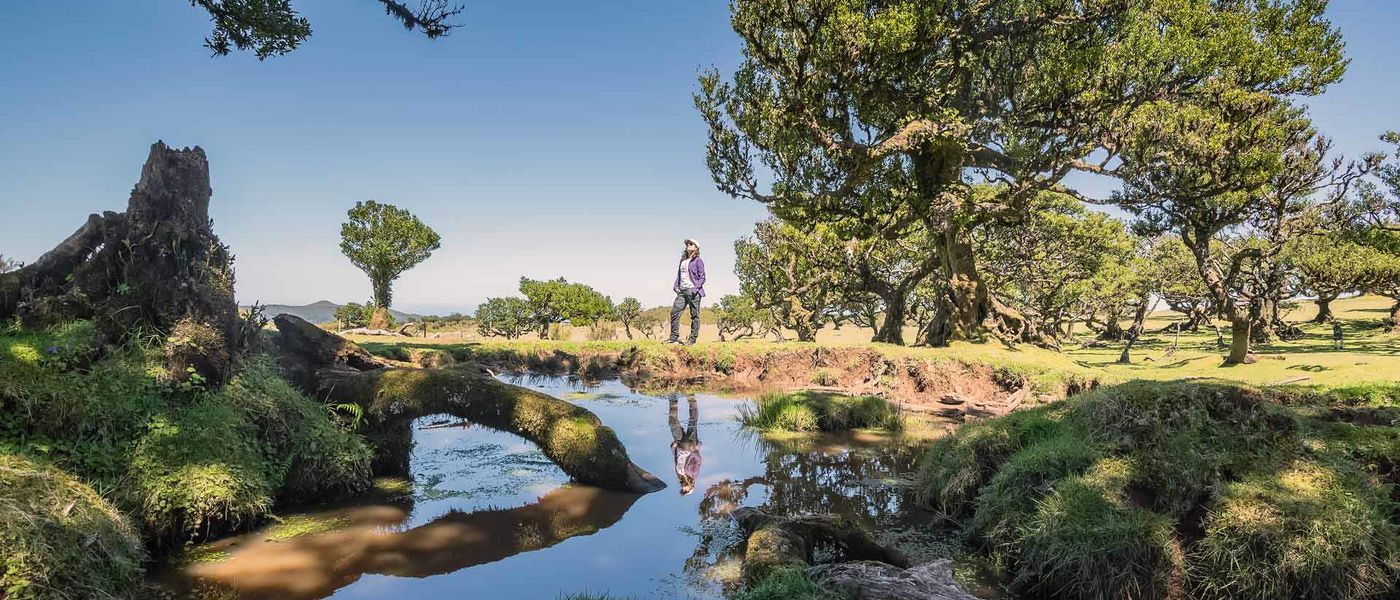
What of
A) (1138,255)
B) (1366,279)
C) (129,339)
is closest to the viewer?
(129,339)

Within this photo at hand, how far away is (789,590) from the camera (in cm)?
427

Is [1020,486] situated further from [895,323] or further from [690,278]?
[895,323]

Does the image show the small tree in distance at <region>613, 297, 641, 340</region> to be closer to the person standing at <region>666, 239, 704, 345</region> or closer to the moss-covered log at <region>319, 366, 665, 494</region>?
the person standing at <region>666, 239, 704, 345</region>

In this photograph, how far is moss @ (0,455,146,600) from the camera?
396cm

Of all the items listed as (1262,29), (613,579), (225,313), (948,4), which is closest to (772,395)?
(613,579)

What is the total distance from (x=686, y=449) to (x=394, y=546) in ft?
17.3

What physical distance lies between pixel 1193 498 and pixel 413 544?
24.1ft

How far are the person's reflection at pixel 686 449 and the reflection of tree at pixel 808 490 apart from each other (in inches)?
20.2

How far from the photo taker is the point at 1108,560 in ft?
17.1

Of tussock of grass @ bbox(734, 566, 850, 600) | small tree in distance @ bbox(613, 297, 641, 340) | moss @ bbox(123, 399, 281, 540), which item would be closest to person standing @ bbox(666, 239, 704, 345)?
moss @ bbox(123, 399, 281, 540)

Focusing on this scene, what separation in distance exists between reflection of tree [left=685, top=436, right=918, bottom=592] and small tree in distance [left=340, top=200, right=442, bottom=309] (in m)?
50.4

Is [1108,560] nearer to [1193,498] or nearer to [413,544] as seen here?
[1193,498]

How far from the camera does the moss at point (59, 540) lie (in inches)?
156

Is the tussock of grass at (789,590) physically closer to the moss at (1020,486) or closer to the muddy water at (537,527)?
the muddy water at (537,527)
